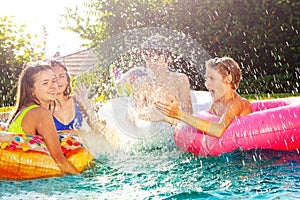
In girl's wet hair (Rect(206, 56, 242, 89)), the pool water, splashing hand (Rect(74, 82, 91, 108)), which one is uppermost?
girl's wet hair (Rect(206, 56, 242, 89))

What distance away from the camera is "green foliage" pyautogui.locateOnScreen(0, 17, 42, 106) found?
9.79 m

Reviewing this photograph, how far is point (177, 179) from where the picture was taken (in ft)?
13.2

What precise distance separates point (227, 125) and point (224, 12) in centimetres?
501

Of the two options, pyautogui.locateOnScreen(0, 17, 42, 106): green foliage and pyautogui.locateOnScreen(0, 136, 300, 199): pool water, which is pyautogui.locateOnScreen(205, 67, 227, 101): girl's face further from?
pyautogui.locateOnScreen(0, 17, 42, 106): green foliage

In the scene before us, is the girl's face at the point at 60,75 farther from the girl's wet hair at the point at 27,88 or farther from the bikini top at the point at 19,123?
the bikini top at the point at 19,123

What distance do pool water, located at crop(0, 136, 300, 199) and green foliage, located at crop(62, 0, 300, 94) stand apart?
462 cm

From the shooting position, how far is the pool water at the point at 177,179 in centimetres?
359

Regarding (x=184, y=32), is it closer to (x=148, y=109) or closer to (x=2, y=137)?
(x=148, y=109)

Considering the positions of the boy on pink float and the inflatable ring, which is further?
the boy on pink float

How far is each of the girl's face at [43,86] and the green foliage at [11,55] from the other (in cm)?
556

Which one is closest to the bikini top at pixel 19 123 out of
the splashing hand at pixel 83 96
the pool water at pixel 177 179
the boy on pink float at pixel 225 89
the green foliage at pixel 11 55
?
the pool water at pixel 177 179

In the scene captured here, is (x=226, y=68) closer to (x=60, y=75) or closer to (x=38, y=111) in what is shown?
(x=60, y=75)

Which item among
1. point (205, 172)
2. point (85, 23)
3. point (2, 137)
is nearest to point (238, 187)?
point (205, 172)

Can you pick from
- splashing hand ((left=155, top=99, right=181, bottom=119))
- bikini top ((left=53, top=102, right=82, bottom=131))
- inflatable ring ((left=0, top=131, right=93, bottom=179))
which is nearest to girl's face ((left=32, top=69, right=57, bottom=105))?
inflatable ring ((left=0, top=131, right=93, bottom=179))
